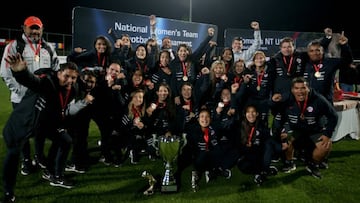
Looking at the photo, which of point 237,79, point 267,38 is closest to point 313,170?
point 237,79

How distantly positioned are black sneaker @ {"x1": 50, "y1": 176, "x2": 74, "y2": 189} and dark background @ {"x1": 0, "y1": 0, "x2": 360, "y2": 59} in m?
32.3

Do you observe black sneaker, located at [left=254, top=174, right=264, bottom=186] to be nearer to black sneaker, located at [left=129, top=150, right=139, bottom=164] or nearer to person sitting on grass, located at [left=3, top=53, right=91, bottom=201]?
black sneaker, located at [left=129, top=150, right=139, bottom=164]

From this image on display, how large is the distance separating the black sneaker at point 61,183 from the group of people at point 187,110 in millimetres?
12

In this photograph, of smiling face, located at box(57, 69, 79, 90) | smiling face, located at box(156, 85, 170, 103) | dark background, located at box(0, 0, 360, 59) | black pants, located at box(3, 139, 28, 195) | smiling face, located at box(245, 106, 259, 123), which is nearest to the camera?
black pants, located at box(3, 139, 28, 195)

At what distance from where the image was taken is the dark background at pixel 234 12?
39625mm

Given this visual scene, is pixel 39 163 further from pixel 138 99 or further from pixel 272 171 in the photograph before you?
pixel 272 171

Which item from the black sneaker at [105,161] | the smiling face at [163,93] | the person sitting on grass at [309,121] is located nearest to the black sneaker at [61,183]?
the black sneaker at [105,161]

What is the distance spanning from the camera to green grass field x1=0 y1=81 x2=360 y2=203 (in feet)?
13.8

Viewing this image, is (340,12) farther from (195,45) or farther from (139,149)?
(139,149)

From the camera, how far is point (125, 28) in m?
7.23

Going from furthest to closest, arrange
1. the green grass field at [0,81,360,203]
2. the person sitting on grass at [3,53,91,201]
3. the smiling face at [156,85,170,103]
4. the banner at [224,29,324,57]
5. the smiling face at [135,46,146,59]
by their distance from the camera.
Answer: the banner at [224,29,324,57] → the smiling face at [135,46,146,59] → the smiling face at [156,85,170,103] → the green grass field at [0,81,360,203] → the person sitting on grass at [3,53,91,201]

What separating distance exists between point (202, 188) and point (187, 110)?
148cm

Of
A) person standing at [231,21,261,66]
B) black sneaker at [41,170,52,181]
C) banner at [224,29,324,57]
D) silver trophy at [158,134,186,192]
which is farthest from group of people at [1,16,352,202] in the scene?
banner at [224,29,324,57]

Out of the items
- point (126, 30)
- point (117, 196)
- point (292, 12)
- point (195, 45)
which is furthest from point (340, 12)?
point (117, 196)
